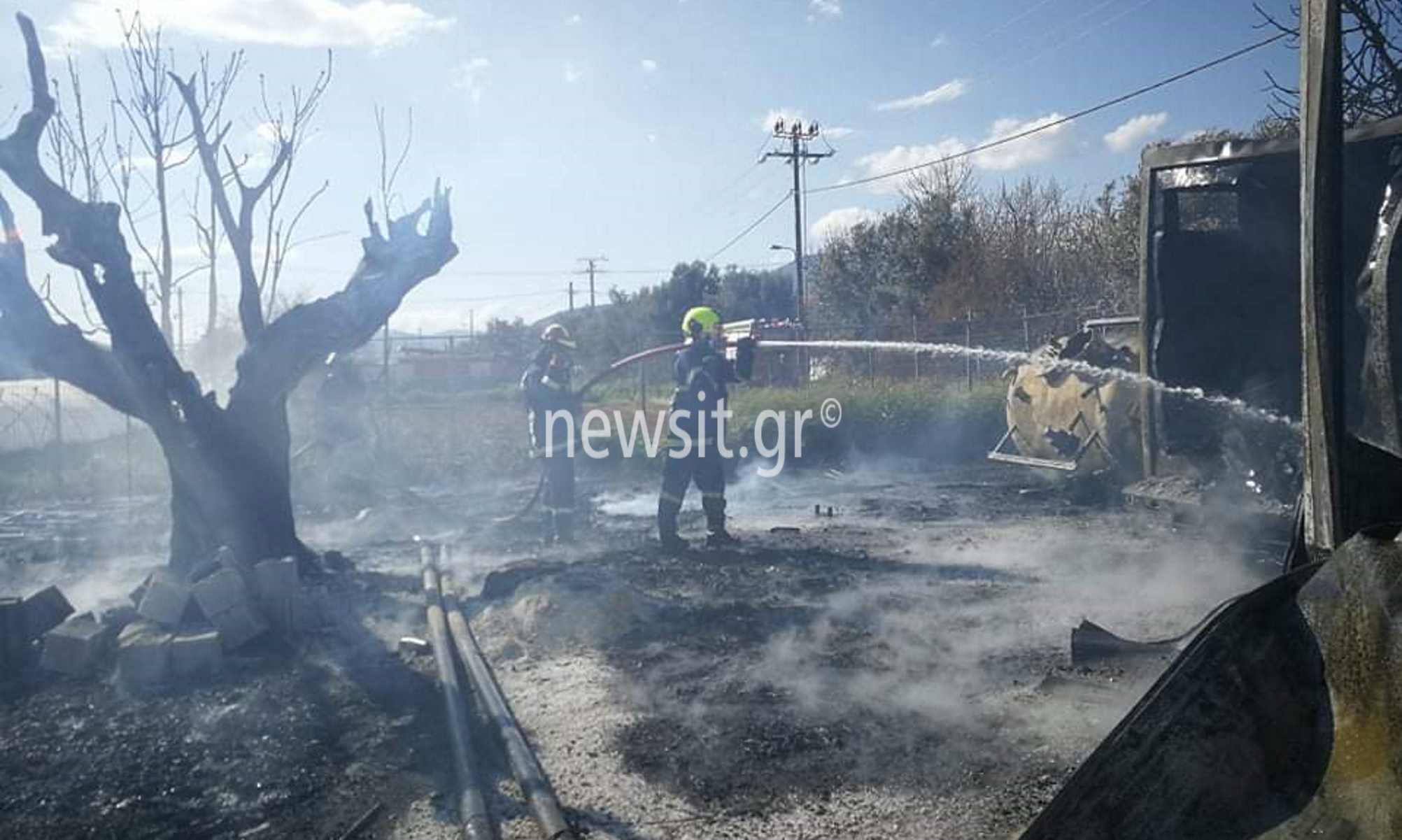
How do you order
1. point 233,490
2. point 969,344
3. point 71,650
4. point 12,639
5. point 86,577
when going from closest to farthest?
point 71,650 → point 12,639 → point 233,490 → point 86,577 → point 969,344

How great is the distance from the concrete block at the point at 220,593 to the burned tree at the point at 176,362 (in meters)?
1.64

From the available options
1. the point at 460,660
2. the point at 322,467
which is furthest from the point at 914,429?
the point at 460,660

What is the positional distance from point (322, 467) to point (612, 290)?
3056cm

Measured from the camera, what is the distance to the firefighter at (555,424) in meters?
9.82

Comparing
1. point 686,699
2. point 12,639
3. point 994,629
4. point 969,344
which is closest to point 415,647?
point 686,699

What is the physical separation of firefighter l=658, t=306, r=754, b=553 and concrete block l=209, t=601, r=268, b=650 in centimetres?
348

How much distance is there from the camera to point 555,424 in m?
9.93

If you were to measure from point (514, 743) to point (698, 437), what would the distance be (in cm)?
471

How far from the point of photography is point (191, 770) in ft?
14.6

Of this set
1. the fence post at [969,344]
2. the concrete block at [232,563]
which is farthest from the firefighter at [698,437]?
the fence post at [969,344]

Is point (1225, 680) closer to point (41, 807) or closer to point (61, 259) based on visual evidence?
point (41, 807)

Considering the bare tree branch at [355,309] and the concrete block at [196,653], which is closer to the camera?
the concrete block at [196,653]

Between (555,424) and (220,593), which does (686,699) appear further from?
(555,424)

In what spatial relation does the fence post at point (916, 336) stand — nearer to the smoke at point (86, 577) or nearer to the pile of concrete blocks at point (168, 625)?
the smoke at point (86, 577)
